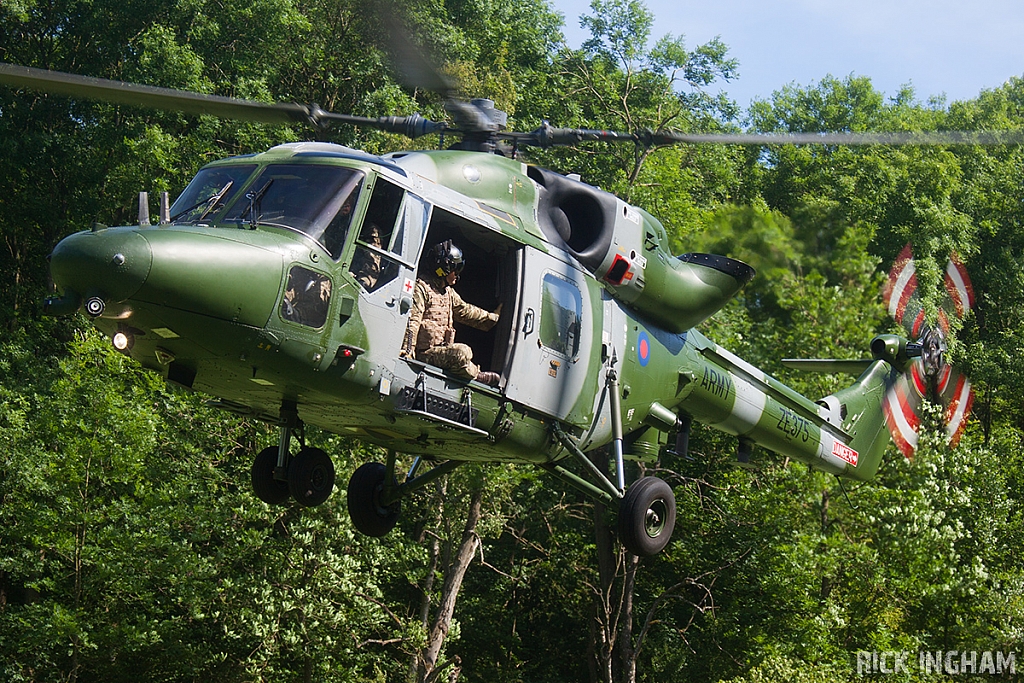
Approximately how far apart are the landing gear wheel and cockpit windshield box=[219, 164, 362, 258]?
13.2 feet

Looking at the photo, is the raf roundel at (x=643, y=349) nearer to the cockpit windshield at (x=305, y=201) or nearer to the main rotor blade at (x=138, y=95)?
the cockpit windshield at (x=305, y=201)

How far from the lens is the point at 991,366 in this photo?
2844 centimetres

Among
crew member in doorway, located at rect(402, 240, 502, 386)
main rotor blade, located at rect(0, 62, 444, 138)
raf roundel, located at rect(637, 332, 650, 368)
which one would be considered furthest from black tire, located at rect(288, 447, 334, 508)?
raf roundel, located at rect(637, 332, 650, 368)

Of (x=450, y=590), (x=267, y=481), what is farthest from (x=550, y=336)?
(x=450, y=590)

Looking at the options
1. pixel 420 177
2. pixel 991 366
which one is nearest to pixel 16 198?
pixel 420 177

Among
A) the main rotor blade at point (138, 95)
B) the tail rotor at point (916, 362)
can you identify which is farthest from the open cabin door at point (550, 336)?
the tail rotor at point (916, 362)

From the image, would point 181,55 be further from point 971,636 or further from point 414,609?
point 971,636

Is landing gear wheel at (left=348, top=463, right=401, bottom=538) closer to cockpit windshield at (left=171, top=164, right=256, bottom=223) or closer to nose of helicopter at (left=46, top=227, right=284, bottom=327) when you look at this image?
cockpit windshield at (left=171, top=164, right=256, bottom=223)

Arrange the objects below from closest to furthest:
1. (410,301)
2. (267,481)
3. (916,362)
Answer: (410,301) < (267,481) < (916,362)

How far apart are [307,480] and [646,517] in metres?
3.17

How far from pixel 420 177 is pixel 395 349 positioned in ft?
4.71

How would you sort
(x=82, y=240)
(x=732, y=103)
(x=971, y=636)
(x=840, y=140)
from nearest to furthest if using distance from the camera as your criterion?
(x=82, y=240) → (x=840, y=140) → (x=971, y=636) → (x=732, y=103)

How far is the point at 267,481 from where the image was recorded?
1063 cm

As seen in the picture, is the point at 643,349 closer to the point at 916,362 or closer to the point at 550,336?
the point at 550,336
